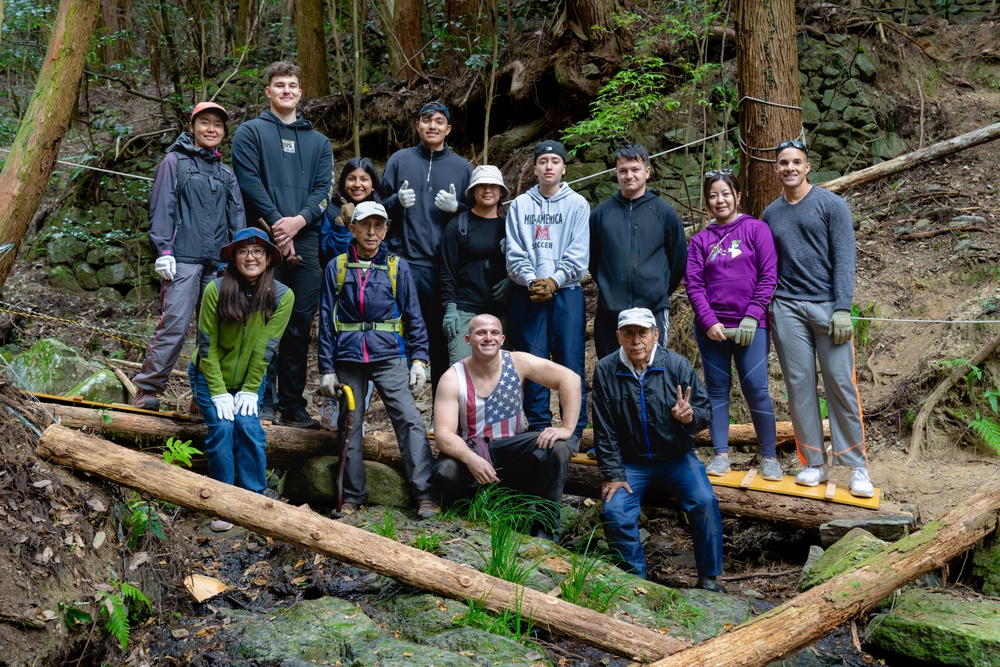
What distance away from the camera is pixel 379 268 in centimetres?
532

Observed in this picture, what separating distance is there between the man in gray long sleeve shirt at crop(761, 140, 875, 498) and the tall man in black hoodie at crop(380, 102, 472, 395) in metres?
2.17

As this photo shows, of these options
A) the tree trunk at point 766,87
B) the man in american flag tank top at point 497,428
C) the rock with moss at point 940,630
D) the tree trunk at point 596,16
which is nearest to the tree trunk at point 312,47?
the tree trunk at point 596,16

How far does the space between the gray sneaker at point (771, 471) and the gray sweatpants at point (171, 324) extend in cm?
380

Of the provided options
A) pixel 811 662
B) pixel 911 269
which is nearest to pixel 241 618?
pixel 811 662

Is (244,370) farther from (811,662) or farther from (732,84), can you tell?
(732,84)

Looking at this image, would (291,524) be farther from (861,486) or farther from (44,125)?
(861,486)

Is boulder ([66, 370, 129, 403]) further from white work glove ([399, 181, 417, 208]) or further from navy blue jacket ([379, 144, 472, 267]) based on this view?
white work glove ([399, 181, 417, 208])

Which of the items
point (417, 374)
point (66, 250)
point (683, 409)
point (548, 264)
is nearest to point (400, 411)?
point (417, 374)

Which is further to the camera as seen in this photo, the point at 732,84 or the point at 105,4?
the point at 105,4

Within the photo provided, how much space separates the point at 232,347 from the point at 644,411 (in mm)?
2535

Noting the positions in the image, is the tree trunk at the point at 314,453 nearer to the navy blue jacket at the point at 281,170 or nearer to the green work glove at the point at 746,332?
the green work glove at the point at 746,332

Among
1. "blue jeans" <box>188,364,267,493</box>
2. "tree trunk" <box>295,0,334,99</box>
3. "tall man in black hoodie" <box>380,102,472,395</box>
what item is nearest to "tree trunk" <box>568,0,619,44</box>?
"tree trunk" <box>295,0,334,99</box>

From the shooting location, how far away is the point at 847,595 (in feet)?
13.4

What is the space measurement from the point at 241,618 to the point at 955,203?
24.8 ft
